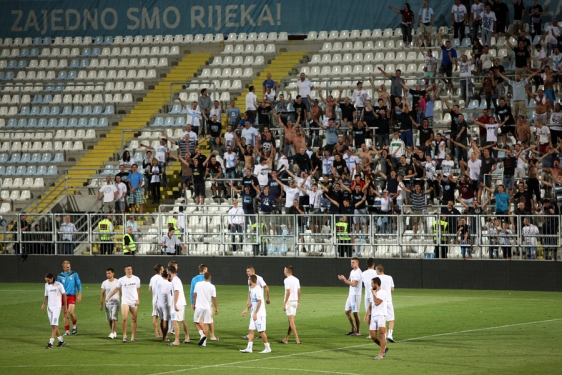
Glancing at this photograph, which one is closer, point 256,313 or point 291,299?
point 256,313

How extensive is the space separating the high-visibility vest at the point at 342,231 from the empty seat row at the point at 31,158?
1384cm

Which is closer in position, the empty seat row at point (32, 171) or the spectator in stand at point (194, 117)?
the spectator in stand at point (194, 117)

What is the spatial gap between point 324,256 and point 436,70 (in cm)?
1038

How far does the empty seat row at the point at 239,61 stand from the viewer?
4162 centimetres

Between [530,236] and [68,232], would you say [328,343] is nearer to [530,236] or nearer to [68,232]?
[530,236]

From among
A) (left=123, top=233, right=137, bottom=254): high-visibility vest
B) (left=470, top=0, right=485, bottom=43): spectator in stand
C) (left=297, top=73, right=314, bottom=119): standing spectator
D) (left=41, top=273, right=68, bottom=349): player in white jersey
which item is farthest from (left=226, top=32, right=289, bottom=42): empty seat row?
(left=41, top=273, right=68, bottom=349): player in white jersey

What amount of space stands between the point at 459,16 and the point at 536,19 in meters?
2.95

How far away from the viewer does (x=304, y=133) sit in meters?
34.7

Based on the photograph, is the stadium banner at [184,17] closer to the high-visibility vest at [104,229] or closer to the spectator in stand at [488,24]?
the spectator in stand at [488,24]

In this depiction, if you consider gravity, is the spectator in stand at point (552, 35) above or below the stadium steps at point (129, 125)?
above

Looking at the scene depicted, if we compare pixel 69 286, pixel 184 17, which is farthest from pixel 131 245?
pixel 184 17

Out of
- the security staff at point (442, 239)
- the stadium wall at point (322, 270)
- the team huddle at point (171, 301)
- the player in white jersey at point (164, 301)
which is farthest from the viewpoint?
the security staff at point (442, 239)

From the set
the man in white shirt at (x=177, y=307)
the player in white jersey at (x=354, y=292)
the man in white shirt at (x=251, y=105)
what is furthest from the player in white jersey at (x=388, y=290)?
the man in white shirt at (x=251, y=105)

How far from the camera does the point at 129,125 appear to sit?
40188 millimetres
